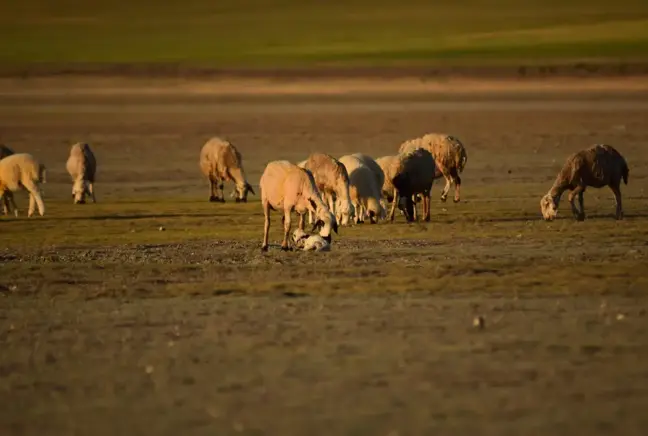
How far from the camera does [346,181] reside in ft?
75.6

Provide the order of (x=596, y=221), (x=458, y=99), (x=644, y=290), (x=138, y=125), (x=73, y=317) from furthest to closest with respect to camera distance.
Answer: (x=458, y=99), (x=138, y=125), (x=596, y=221), (x=644, y=290), (x=73, y=317)

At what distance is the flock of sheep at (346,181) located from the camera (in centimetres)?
2023

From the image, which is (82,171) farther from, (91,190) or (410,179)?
(410,179)

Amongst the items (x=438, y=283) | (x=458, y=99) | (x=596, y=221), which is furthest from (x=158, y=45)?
(x=438, y=283)

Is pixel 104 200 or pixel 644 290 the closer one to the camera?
pixel 644 290

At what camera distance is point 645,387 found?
12.0 metres

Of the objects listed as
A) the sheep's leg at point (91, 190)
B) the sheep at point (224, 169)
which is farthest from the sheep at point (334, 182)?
the sheep's leg at point (91, 190)

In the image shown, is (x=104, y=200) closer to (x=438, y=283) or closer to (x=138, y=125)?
(x=438, y=283)

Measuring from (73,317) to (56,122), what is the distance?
37.4 metres

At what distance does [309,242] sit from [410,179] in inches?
187

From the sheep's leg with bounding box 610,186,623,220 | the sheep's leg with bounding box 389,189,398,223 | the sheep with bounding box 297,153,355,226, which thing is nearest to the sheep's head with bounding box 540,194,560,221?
the sheep's leg with bounding box 610,186,623,220

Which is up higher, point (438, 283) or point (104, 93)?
point (104, 93)

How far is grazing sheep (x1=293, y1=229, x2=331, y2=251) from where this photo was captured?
2012cm

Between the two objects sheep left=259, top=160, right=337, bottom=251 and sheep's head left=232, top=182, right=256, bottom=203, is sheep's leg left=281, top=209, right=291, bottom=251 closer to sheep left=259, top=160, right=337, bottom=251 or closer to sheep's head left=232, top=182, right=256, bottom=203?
sheep left=259, top=160, right=337, bottom=251
